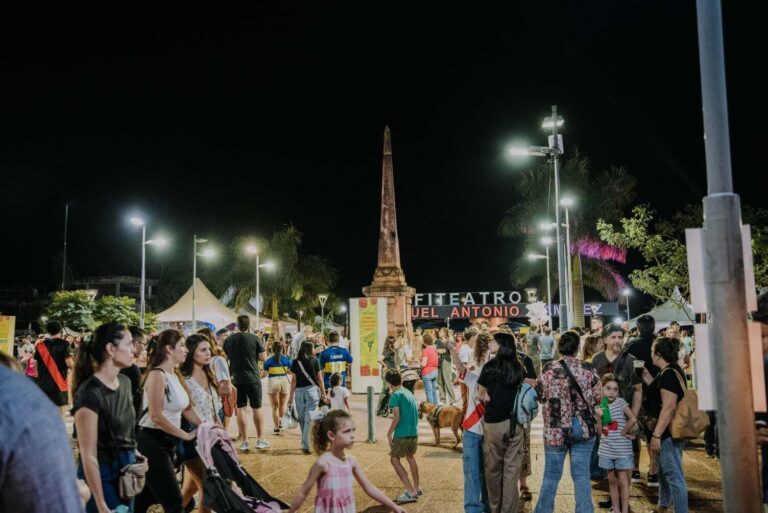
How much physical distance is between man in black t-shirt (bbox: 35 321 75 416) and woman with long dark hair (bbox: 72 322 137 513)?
7297 millimetres

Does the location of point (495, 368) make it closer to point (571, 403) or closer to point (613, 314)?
point (571, 403)

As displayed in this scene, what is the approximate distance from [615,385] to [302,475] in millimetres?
4262

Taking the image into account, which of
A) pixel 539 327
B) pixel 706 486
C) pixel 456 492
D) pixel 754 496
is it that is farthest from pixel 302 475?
pixel 539 327

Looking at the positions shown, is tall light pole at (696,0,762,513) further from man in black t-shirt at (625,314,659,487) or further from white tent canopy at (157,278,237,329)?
white tent canopy at (157,278,237,329)

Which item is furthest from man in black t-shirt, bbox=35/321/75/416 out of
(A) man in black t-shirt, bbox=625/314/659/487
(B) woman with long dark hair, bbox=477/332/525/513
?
(A) man in black t-shirt, bbox=625/314/659/487

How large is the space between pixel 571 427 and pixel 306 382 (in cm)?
588

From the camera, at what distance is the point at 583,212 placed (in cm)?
3569

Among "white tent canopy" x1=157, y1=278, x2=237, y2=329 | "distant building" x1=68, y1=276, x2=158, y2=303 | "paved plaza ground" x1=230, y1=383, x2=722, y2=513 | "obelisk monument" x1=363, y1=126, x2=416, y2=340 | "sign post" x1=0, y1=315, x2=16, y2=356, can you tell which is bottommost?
"paved plaza ground" x1=230, y1=383, x2=722, y2=513

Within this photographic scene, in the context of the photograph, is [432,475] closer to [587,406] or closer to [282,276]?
[587,406]

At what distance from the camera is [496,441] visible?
20.5 ft

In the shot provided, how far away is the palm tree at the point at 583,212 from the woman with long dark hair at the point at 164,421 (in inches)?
1110

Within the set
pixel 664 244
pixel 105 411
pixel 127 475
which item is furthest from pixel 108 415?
pixel 664 244

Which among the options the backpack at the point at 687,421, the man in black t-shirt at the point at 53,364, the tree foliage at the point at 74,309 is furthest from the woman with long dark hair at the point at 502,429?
the tree foliage at the point at 74,309

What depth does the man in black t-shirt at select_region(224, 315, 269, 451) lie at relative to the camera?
11023 mm
